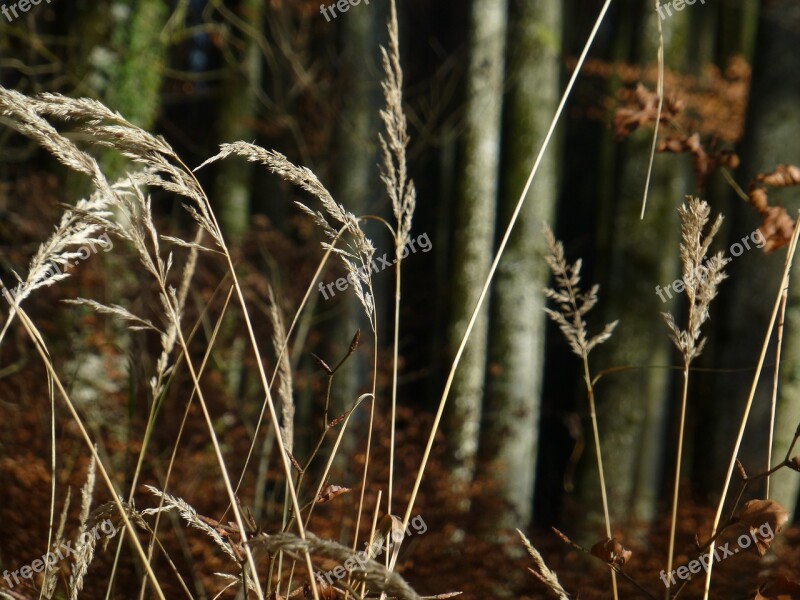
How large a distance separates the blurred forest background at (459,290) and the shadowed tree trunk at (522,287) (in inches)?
0.9

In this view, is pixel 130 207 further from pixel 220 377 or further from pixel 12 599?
pixel 220 377

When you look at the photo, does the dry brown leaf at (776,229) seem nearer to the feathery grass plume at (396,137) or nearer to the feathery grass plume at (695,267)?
the feathery grass plume at (695,267)

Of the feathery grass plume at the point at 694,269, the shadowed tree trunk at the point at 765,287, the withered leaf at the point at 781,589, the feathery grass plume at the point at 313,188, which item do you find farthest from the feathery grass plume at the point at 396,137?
the shadowed tree trunk at the point at 765,287

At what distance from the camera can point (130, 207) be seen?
4.60 feet

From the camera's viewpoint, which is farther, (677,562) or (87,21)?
(87,21)

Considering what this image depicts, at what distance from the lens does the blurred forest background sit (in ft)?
15.1

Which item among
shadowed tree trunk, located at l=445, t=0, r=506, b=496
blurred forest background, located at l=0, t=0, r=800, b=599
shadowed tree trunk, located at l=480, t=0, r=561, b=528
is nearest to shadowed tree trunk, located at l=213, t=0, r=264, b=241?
blurred forest background, located at l=0, t=0, r=800, b=599

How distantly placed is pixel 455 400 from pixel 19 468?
152 inches

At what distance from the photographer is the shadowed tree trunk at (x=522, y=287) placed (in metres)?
7.32

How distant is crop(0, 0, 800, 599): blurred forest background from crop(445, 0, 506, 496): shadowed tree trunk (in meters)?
0.02

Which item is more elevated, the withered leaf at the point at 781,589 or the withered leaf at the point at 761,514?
the withered leaf at the point at 761,514

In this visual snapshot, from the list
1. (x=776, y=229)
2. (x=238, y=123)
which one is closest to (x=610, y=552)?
(x=776, y=229)

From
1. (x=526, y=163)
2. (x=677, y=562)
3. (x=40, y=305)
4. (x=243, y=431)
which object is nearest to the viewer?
(x=677, y=562)

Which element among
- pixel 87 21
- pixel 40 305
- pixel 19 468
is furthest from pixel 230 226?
pixel 19 468
